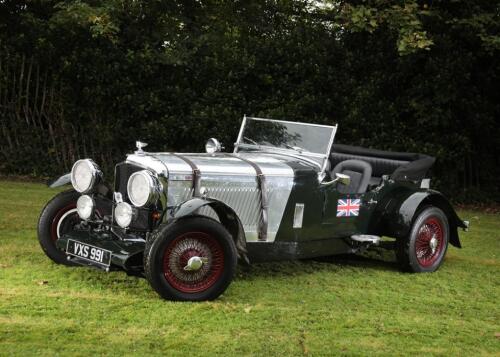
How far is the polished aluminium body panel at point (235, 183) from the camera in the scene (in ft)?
17.0

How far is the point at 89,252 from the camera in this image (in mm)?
5070

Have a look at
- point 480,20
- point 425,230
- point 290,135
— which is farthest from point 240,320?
point 480,20

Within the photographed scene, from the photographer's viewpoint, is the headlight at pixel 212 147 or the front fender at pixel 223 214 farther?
the headlight at pixel 212 147

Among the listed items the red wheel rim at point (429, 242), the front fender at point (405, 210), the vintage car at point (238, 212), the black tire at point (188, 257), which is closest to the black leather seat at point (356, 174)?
the vintage car at point (238, 212)

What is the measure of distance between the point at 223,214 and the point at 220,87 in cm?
670

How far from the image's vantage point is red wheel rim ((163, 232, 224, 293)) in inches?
188

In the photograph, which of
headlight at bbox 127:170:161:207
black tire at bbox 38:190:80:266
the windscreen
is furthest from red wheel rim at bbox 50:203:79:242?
the windscreen

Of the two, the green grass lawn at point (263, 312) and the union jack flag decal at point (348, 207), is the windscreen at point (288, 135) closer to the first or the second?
the union jack flag decal at point (348, 207)

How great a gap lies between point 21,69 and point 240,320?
8.48 m

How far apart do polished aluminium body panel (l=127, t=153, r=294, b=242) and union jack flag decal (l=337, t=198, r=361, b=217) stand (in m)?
0.63

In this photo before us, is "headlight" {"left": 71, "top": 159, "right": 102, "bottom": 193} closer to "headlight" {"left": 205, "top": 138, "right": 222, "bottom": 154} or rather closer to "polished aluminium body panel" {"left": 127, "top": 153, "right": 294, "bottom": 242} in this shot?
"polished aluminium body panel" {"left": 127, "top": 153, "right": 294, "bottom": 242}

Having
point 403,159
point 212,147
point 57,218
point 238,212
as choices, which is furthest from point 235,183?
point 403,159

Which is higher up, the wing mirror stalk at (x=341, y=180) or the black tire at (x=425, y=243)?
the wing mirror stalk at (x=341, y=180)

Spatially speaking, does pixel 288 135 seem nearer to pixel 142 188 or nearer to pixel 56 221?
pixel 142 188
